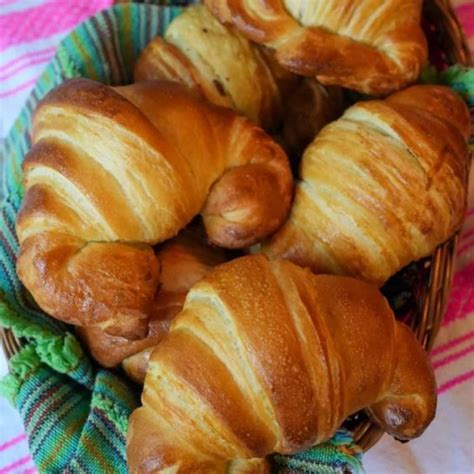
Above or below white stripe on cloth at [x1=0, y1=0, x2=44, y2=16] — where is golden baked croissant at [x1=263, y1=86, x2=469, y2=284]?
below

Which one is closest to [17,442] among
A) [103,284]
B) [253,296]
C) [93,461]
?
[93,461]

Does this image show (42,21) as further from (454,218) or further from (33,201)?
(454,218)

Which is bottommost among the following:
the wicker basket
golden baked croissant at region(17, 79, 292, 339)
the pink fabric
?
the wicker basket

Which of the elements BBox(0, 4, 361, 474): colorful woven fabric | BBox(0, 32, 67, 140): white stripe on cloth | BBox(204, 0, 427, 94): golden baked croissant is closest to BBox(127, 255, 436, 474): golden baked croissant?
BBox(0, 4, 361, 474): colorful woven fabric

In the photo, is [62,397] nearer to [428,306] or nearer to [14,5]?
[428,306]

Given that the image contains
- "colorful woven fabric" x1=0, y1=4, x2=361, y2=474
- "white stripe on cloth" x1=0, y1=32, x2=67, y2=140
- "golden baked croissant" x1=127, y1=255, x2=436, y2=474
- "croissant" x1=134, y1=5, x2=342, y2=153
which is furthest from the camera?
"white stripe on cloth" x1=0, y1=32, x2=67, y2=140

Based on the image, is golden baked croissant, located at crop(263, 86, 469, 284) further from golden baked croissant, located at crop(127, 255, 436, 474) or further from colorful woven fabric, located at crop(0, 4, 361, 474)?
colorful woven fabric, located at crop(0, 4, 361, 474)

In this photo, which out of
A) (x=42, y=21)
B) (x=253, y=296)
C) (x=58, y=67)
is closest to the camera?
(x=253, y=296)
